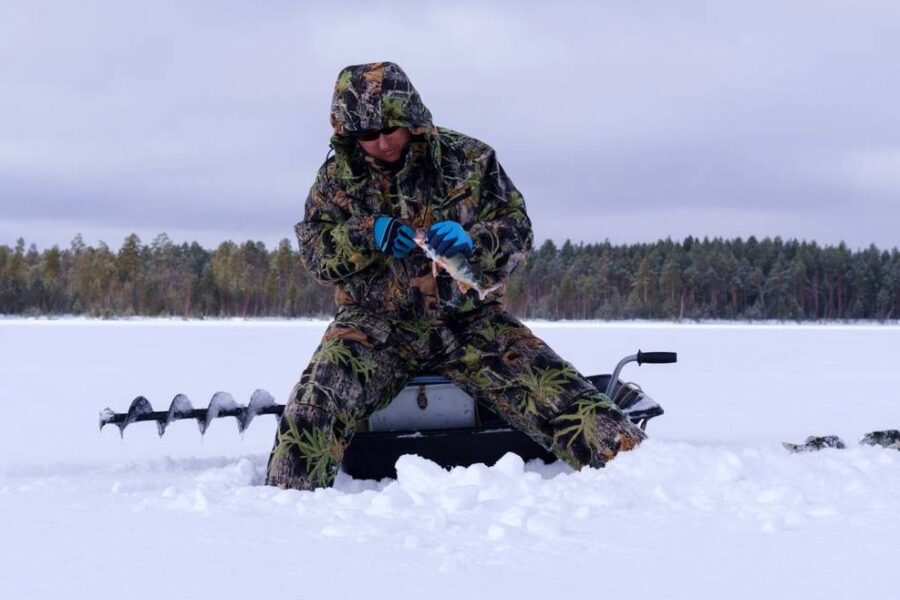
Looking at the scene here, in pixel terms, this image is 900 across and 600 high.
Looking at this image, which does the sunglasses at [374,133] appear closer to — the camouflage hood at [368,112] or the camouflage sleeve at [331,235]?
the camouflage hood at [368,112]

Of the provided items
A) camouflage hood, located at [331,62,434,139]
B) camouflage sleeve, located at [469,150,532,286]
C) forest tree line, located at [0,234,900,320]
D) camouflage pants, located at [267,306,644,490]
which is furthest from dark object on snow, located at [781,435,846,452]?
forest tree line, located at [0,234,900,320]

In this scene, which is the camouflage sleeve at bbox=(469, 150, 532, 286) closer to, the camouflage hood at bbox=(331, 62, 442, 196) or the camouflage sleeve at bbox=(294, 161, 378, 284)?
the camouflage hood at bbox=(331, 62, 442, 196)

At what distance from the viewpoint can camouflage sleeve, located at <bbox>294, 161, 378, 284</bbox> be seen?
3.60 metres

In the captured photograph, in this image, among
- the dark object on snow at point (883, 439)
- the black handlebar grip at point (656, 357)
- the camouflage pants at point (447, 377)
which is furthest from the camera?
the black handlebar grip at point (656, 357)

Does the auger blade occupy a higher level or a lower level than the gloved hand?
lower

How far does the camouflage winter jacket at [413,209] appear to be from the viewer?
366 cm

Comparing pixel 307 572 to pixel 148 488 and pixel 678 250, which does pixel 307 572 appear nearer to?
pixel 148 488

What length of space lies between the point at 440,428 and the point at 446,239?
36.8 inches

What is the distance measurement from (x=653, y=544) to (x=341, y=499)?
0.91 meters

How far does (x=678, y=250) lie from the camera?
94.5 metres

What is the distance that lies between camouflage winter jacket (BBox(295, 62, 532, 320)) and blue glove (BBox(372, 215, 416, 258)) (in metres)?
0.13

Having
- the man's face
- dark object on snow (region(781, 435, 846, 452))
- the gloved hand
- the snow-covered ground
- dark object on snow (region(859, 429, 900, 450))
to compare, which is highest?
the man's face

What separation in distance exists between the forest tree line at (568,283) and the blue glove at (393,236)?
249 ft

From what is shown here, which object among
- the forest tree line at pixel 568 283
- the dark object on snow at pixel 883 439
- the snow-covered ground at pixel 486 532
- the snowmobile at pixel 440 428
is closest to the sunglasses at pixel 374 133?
the snowmobile at pixel 440 428
